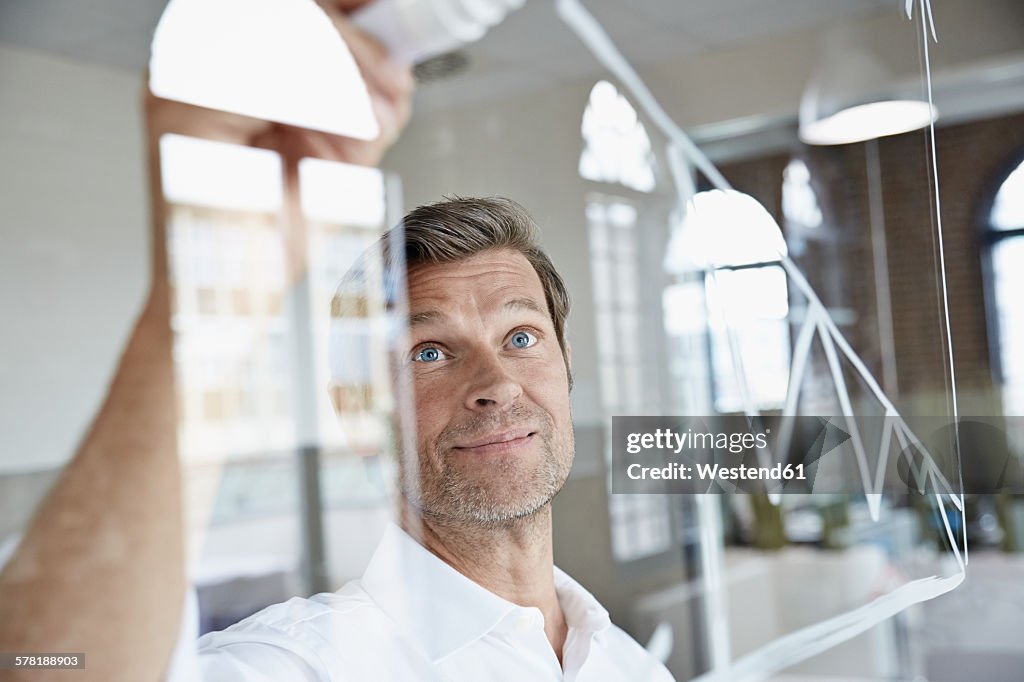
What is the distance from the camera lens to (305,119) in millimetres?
758

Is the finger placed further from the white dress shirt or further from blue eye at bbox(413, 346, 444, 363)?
the white dress shirt

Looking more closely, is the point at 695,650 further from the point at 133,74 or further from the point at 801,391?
→ the point at 133,74

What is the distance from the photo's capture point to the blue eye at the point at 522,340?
68 cm

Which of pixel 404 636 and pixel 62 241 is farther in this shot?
pixel 62 241

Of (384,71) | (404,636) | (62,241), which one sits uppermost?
(384,71)

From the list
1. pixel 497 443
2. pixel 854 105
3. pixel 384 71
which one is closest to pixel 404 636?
pixel 497 443

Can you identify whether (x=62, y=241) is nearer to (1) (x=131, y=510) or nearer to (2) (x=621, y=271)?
(1) (x=131, y=510)

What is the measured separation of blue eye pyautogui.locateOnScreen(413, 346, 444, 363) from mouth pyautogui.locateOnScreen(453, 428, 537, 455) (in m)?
0.07

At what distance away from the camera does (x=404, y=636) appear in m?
0.70

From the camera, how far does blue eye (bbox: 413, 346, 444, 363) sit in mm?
685

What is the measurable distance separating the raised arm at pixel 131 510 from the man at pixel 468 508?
0.29 feet

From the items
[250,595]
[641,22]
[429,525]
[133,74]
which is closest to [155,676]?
[250,595]

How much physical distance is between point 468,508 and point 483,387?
9 cm

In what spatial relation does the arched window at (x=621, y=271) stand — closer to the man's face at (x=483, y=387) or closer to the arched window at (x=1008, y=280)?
the man's face at (x=483, y=387)
